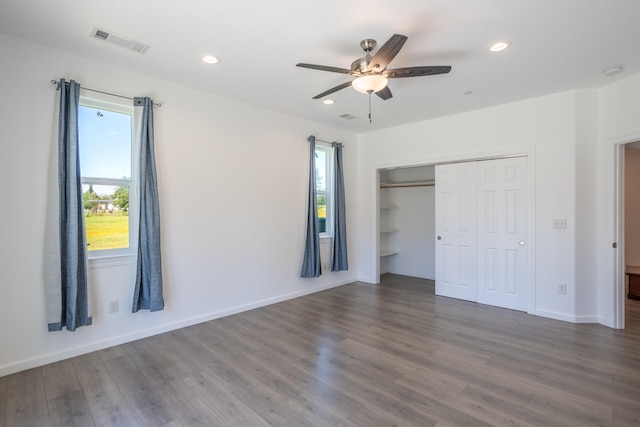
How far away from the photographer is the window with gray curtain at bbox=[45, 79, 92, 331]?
282 centimetres

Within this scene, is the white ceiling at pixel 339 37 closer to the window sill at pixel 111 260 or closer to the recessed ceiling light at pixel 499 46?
the recessed ceiling light at pixel 499 46

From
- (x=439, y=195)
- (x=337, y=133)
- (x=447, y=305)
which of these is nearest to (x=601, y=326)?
(x=447, y=305)

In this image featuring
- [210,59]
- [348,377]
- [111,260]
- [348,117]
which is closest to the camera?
Answer: [348,377]

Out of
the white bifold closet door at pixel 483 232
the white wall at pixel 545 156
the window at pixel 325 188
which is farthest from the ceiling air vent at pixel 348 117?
the white bifold closet door at pixel 483 232

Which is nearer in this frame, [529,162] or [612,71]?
[612,71]

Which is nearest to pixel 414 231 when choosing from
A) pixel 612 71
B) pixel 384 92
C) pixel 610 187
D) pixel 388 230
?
pixel 388 230

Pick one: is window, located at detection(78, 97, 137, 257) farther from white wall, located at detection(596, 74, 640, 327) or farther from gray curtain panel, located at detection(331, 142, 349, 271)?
white wall, located at detection(596, 74, 640, 327)

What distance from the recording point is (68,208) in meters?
2.85

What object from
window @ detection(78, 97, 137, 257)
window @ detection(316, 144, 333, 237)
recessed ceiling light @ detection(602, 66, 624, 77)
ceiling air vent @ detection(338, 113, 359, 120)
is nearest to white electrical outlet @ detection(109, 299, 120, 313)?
window @ detection(78, 97, 137, 257)

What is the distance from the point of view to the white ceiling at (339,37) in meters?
2.27

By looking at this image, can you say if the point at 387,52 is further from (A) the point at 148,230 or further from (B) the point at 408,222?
(B) the point at 408,222

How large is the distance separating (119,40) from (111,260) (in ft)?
6.90

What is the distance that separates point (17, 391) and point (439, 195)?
540 cm

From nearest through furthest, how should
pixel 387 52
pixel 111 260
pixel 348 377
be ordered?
1. pixel 387 52
2. pixel 348 377
3. pixel 111 260
